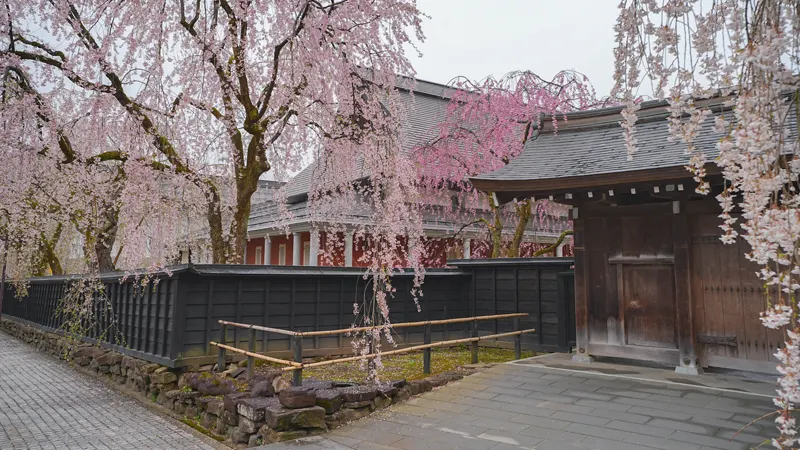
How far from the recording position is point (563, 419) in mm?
5812

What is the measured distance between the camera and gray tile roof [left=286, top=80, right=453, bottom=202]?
17641 millimetres

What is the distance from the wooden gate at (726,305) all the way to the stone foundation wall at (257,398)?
3.94m

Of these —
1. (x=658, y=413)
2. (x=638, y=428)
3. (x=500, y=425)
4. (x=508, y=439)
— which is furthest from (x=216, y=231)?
(x=658, y=413)

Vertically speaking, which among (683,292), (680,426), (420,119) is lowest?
(680,426)

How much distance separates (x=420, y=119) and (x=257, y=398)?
14701mm

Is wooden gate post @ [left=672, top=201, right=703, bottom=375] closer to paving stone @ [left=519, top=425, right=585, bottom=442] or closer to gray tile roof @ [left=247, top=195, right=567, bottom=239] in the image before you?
paving stone @ [left=519, top=425, right=585, bottom=442]

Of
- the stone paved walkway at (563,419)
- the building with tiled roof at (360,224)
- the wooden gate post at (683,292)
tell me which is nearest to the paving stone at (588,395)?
the stone paved walkway at (563,419)

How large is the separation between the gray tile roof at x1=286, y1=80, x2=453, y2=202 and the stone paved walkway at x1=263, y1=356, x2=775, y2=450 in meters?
10.1

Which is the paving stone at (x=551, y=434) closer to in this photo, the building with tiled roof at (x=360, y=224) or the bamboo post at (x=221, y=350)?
the bamboo post at (x=221, y=350)

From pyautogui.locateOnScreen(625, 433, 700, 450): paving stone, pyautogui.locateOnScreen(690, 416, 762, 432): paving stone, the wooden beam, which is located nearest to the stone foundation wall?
the wooden beam

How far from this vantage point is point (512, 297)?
36.9 ft

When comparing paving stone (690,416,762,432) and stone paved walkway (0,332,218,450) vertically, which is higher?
paving stone (690,416,762,432)

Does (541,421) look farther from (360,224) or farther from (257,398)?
(360,224)

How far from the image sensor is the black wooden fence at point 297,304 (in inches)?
331
